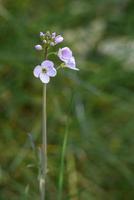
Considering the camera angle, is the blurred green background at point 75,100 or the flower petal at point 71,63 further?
the blurred green background at point 75,100

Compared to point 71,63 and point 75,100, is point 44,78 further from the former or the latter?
point 75,100

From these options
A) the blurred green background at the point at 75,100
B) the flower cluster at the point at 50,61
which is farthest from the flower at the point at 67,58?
the blurred green background at the point at 75,100

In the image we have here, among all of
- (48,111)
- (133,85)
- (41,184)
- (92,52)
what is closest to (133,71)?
(133,85)

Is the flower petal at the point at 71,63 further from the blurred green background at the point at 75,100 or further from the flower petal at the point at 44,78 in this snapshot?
the blurred green background at the point at 75,100

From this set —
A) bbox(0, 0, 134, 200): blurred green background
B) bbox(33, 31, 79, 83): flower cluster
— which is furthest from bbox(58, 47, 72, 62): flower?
bbox(0, 0, 134, 200): blurred green background

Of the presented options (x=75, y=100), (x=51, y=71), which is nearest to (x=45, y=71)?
(x=51, y=71)

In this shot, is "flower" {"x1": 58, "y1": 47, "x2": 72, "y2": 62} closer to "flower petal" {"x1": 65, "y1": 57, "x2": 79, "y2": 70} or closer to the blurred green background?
"flower petal" {"x1": 65, "y1": 57, "x2": 79, "y2": 70}
